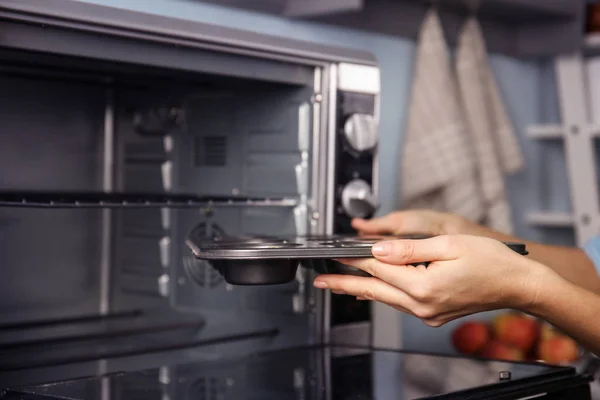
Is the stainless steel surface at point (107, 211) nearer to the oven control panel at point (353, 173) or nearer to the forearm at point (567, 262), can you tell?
the oven control panel at point (353, 173)

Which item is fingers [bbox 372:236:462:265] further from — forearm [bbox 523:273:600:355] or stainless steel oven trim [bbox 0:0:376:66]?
stainless steel oven trim [bbox 0:0:376:66]

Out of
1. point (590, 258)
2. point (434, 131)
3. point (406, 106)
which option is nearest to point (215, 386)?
point (590, 258)

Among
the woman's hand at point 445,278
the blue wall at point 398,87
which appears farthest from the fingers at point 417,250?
the blue wall at point 398,87

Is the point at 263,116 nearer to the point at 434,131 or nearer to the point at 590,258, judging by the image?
the point at 590,258

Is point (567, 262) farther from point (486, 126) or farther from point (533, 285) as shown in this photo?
point (486, 126)

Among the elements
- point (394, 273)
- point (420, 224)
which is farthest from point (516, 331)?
point (394, 273)

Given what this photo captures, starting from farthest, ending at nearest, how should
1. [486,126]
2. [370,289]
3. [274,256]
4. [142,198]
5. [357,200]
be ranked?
[486,126], [357,200], [142,198], [370,289], [274,256]

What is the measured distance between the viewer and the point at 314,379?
965 mm

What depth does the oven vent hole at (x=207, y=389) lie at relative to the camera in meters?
0.89

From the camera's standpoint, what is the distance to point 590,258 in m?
1.37

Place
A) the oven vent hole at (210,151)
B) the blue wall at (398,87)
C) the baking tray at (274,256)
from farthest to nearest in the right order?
the blue wall at (398,87) → the oven vent hole at (210,151) → the baking tray at (274,256)

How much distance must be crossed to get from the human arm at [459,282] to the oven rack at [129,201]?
0.19 m

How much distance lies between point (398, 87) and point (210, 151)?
0.93 meters

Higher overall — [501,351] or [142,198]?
[142,198]
